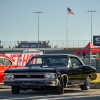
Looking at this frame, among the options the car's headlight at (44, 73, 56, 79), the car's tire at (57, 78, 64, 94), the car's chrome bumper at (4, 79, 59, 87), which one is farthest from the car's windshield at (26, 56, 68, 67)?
the car's chrome bumper at (4, 79, 59, 87)

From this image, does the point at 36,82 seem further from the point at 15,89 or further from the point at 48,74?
the point at 15,89

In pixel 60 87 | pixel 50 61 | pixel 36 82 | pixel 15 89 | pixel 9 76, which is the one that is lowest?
pixel 15 89

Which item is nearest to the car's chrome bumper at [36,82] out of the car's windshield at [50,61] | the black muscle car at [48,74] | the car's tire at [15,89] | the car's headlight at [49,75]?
the black muscle car at [48,74]

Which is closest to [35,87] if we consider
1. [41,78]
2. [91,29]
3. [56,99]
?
[41,78]

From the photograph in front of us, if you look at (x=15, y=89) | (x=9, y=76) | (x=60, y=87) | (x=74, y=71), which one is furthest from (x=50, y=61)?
(x=9, y=76)

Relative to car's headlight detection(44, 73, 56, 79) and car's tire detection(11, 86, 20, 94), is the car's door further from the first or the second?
car's tire detection(11, 86, 20, 94)

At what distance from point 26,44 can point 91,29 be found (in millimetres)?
45864

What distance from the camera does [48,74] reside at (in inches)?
495

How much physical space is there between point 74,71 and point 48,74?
167cm

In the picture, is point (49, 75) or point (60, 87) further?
point (60, 87)

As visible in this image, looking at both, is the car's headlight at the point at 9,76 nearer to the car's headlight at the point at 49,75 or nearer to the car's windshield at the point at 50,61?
the car's headlight at the point at 49,75

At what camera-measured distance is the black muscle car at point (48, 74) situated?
494 inches

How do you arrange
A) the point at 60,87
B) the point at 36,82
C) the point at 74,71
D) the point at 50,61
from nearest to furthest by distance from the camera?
1. the point at 36,82
2. the point at 60,87
3. the point at 74,71
4. the point at 50,61

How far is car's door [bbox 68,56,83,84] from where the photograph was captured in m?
13.7
